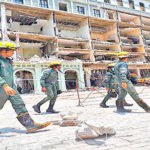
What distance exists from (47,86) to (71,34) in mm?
24973

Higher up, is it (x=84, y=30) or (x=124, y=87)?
(x=84, y=30)

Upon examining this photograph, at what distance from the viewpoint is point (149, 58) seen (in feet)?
112

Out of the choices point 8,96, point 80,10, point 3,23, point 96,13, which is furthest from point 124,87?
point 96,13

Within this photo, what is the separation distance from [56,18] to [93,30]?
765 centimetres

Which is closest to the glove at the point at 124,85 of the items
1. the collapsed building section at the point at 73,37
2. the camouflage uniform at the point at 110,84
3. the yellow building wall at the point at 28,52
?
the camouflage uniform at the point at 110,84

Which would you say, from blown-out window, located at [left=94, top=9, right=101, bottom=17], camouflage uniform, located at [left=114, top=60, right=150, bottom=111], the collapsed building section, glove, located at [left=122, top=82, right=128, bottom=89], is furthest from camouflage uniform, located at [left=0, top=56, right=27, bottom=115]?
blown-out window, located at [left=94, top=9, right=101, bottom=17]

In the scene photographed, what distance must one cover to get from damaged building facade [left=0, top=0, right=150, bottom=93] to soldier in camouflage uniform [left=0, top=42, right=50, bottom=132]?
15.2 m

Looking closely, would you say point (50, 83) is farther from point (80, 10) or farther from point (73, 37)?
point (80, 10)

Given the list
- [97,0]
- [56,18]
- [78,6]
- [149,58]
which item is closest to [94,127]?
[56,18]

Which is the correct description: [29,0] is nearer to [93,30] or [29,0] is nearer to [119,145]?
[93,30]

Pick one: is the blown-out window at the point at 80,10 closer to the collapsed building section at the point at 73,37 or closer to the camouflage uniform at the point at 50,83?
the collapsed building section at the point at 73,37

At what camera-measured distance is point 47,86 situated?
18.1 feet

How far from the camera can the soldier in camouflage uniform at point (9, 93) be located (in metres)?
3.08

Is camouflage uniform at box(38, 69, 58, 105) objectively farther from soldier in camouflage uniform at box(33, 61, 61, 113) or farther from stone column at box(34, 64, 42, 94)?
stone column at box(34, 64, 42, 94)
